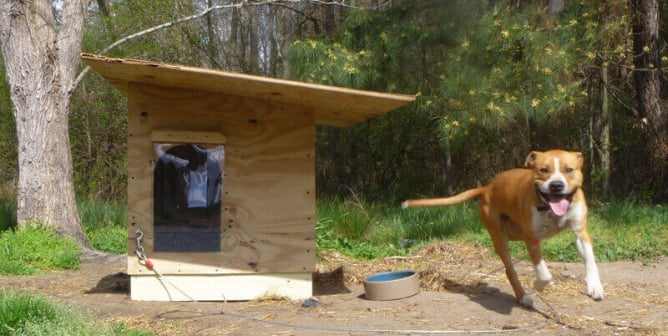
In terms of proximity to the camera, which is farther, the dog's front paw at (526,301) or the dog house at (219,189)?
Answer: the dog house at (219,189)

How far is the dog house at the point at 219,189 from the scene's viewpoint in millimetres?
6367

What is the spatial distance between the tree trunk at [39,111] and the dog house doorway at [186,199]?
355cm

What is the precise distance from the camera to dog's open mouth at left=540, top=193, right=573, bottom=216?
4.54 metres

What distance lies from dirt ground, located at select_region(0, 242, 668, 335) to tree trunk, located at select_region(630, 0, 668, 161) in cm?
447

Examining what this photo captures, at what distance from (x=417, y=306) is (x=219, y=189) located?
206cm

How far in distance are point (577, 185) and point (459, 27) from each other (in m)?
7.76

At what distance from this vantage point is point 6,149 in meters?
15.9

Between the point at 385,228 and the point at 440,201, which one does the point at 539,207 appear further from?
the point at 385,228

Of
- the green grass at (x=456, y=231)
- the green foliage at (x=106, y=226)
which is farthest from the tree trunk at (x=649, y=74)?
the green foliage at (x=106, y=226)

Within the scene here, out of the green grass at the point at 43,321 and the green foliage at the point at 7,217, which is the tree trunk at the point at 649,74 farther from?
the green foliage at the point at 7,217

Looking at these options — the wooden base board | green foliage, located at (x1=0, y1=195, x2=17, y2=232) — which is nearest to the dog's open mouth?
the wooden base board

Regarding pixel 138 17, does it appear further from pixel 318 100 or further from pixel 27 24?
pixel 318 100

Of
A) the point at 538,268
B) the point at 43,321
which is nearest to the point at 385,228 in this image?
the point at 538,268

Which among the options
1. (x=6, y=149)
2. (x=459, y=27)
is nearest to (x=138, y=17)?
(x=6, y=149)
